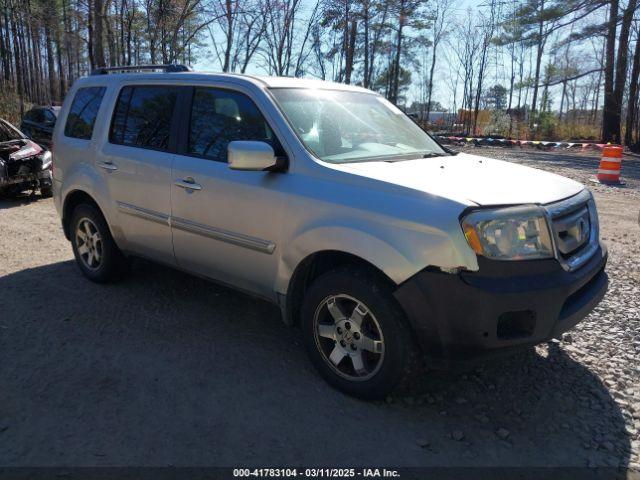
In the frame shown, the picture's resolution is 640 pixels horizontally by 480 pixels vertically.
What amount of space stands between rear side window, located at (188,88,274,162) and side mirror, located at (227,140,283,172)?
24 cm

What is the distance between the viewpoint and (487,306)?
267 centimetres

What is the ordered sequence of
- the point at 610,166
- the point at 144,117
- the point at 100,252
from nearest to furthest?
1. the point at 144,117
2. the point at 100,252
3. the point at 610,166

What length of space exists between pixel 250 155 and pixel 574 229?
196 cm

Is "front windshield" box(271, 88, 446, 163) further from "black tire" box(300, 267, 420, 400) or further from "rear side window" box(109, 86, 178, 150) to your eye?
"rear side window" box(109, 86, 178, 150)

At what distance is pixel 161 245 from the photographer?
4336 millimetres

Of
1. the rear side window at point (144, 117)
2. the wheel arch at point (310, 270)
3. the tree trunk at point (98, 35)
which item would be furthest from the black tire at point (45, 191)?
the tree trunk at point (98, 35)

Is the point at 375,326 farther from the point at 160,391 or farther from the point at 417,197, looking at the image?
the point at 160,391

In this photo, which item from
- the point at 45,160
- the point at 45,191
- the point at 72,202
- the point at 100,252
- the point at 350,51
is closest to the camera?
the point at 100,252

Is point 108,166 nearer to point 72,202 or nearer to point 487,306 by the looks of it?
point 72,202

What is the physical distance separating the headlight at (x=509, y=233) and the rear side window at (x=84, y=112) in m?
3.74

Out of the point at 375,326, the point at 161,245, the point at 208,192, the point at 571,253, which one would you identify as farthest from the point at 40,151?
the point at 571,253

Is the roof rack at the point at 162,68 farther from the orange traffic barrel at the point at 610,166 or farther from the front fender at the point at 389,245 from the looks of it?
the orange traffic barrel at the point at 610,166

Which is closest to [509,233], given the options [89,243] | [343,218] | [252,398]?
[343,218]

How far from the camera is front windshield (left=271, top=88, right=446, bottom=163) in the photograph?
356 centimetres
